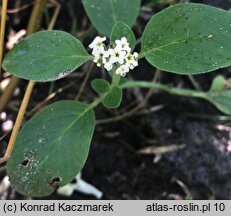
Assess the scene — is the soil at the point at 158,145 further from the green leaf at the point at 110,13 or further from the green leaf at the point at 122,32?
the green leaf at the point at 122,32

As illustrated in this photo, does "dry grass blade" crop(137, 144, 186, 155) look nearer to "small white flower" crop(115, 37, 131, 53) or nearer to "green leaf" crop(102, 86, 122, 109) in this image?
"green leaf" crop(102, 86, 122, 109)

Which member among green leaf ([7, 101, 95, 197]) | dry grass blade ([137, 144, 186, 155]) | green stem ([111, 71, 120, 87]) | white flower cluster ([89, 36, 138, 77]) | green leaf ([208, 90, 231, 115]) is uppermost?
white flower cluster ([89, 36, 138, 77])

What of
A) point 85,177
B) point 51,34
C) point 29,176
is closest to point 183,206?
point 85,177

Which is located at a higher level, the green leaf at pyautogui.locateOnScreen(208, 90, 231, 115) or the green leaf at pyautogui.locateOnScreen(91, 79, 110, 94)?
the green leaf at pyautogui.locateOnScreen(91, 79, 110, 94)

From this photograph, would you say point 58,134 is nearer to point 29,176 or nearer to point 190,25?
point 29,176

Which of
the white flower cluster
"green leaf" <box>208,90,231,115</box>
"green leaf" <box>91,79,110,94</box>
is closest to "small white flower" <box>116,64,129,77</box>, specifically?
the white flower cluster

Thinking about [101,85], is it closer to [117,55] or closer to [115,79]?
[115,79]

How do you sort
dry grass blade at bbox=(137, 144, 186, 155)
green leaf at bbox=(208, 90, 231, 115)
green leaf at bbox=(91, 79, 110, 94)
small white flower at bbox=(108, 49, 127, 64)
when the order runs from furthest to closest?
dry grass blade at bbox=(137, 144, 186, 155)
green leaf at bbox=(208, 90, 231, 115)
green leaf at bbox=(91, 79, 110, 94)
small white flower at bbox=(108, 49, 127, 64)

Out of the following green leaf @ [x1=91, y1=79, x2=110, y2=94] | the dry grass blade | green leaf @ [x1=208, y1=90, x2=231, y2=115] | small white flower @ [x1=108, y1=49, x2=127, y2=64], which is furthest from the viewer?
the dry grass blade
